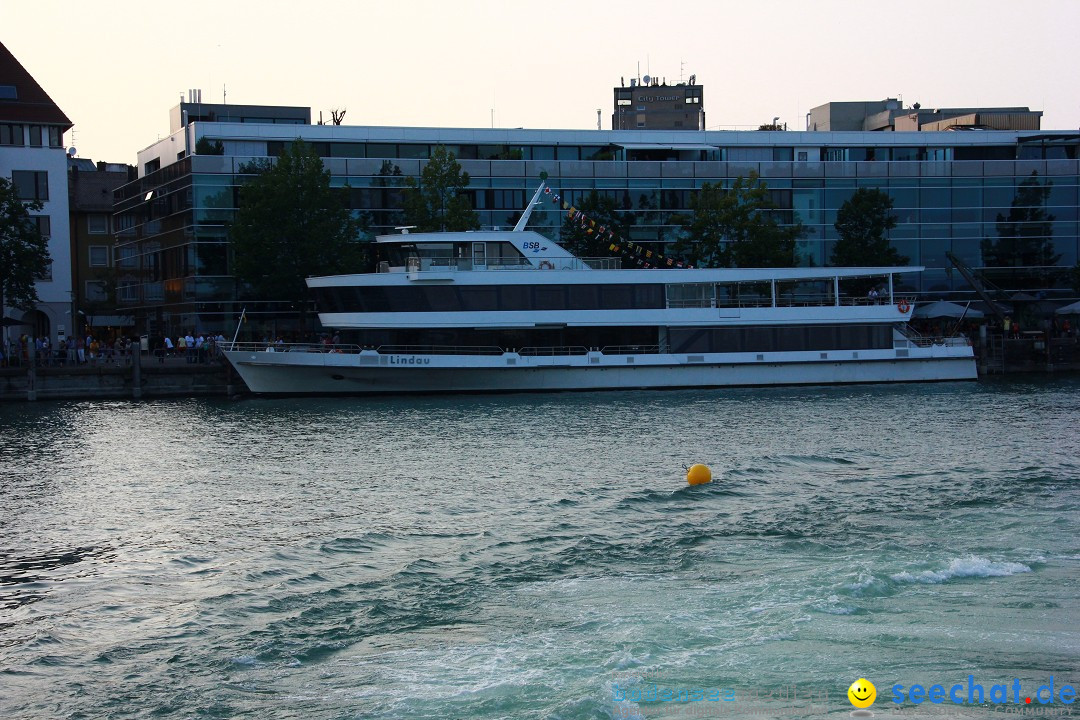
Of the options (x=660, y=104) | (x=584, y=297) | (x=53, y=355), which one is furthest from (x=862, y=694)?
(x=660, y=104)

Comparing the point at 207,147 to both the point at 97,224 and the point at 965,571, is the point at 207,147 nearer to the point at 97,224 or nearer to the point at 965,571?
the point at 97,224

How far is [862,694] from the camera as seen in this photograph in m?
10.0

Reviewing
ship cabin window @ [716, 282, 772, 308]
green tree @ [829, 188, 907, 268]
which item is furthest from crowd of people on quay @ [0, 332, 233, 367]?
green tree @ [829, 188, 907, 268]

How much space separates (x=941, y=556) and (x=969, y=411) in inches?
844

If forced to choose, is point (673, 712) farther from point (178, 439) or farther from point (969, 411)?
point (969, 411)

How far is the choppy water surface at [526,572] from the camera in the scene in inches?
447

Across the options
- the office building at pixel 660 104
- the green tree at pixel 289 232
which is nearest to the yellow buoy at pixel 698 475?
the green tree at pixel 289 232

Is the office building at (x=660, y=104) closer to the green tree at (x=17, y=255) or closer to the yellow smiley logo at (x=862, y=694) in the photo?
the green tree at (x=17, y=255)

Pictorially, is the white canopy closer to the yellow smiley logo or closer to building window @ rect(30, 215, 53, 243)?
building window @ rect(30, 215, 53, 243)

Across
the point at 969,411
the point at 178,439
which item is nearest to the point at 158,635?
the point at 178,439

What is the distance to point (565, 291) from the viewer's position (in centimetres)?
4428

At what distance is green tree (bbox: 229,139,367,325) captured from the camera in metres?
52.8

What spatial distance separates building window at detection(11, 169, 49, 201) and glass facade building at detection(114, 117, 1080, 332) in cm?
623

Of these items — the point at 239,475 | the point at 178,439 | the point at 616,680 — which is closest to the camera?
the point at 616,680
